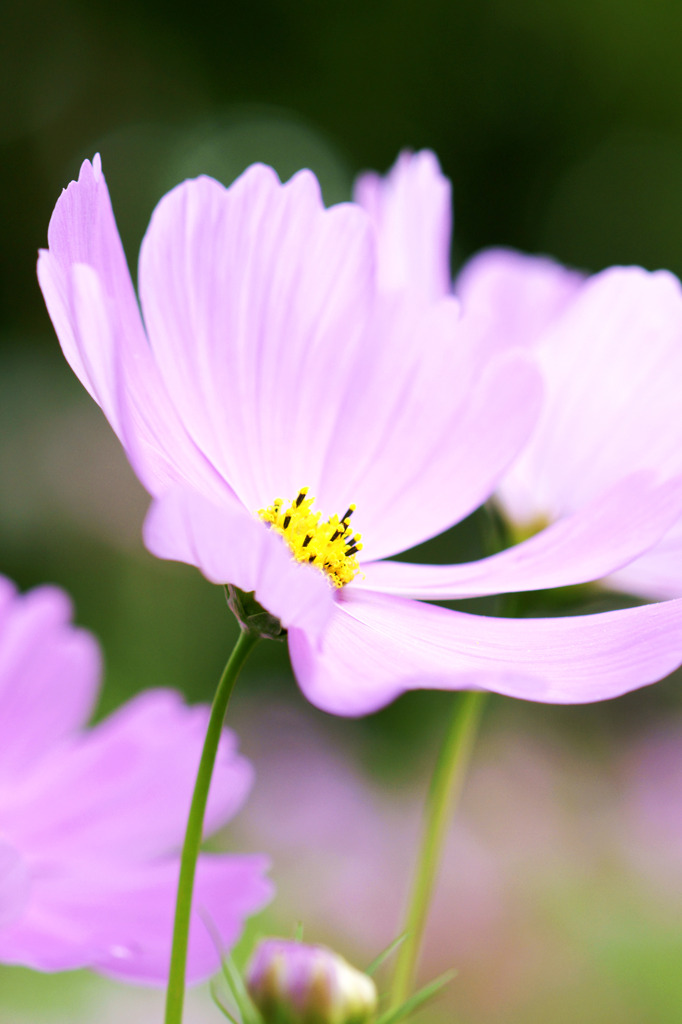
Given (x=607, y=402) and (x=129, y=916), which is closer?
(x=129, y=916)

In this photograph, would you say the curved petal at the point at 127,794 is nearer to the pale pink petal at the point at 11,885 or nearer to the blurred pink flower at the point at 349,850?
the pale pink petal at the point at 11,885

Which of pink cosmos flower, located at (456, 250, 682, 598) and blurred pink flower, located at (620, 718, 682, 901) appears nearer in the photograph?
pink cosmos flower, located at (456, 250, 682, 598)

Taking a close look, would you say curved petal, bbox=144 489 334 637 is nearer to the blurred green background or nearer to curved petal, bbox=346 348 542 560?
curved petal, bbox=346 348 542 560

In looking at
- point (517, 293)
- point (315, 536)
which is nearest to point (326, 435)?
point (315, 536)

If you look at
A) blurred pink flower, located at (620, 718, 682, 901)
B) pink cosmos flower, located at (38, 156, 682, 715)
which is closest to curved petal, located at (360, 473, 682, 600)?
pink cosmos flower, located at (38, 156, 682, 715)

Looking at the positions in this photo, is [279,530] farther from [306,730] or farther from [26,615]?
[306,730]

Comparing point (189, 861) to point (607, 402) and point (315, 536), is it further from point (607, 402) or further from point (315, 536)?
point (607, 402)

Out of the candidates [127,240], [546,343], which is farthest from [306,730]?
[127,240]
